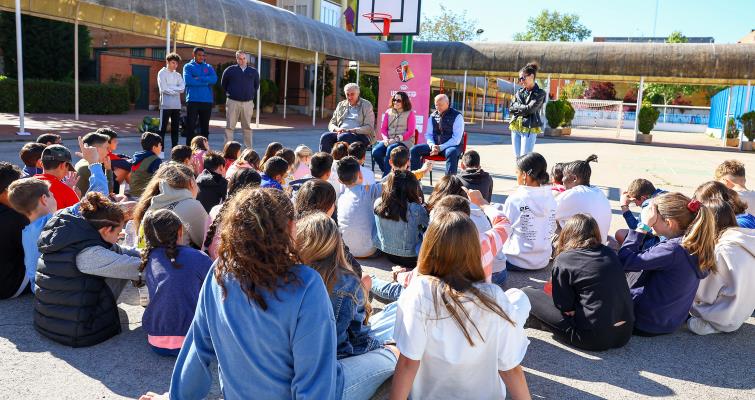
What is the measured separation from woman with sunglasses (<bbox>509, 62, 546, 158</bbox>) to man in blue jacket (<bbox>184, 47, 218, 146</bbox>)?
5.18 meters

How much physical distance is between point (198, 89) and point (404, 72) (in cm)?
394

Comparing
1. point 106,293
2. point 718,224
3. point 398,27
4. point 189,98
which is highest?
point 398,27

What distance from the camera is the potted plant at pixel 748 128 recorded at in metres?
19.8

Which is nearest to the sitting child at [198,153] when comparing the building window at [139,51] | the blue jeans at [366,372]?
the blue jeans at [366,372]

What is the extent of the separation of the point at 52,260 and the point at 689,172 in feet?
41.1

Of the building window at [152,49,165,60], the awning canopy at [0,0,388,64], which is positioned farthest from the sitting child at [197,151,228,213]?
the building window at [152,49,165,60]

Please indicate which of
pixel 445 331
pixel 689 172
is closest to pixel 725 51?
pixel 689 172

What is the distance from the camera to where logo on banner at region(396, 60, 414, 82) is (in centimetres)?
1165

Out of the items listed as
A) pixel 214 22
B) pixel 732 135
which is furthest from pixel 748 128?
pixel 214 22

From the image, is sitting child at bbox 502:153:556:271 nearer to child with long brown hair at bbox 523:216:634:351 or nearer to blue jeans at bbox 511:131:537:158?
child with long brown hair at bbox 523:216:634:351

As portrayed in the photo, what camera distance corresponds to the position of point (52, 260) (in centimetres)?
311

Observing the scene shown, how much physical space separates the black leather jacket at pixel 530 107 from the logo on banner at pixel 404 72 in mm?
3472

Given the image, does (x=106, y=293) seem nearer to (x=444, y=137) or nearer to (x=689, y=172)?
(x=444, y=137)

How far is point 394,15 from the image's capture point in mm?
13062
